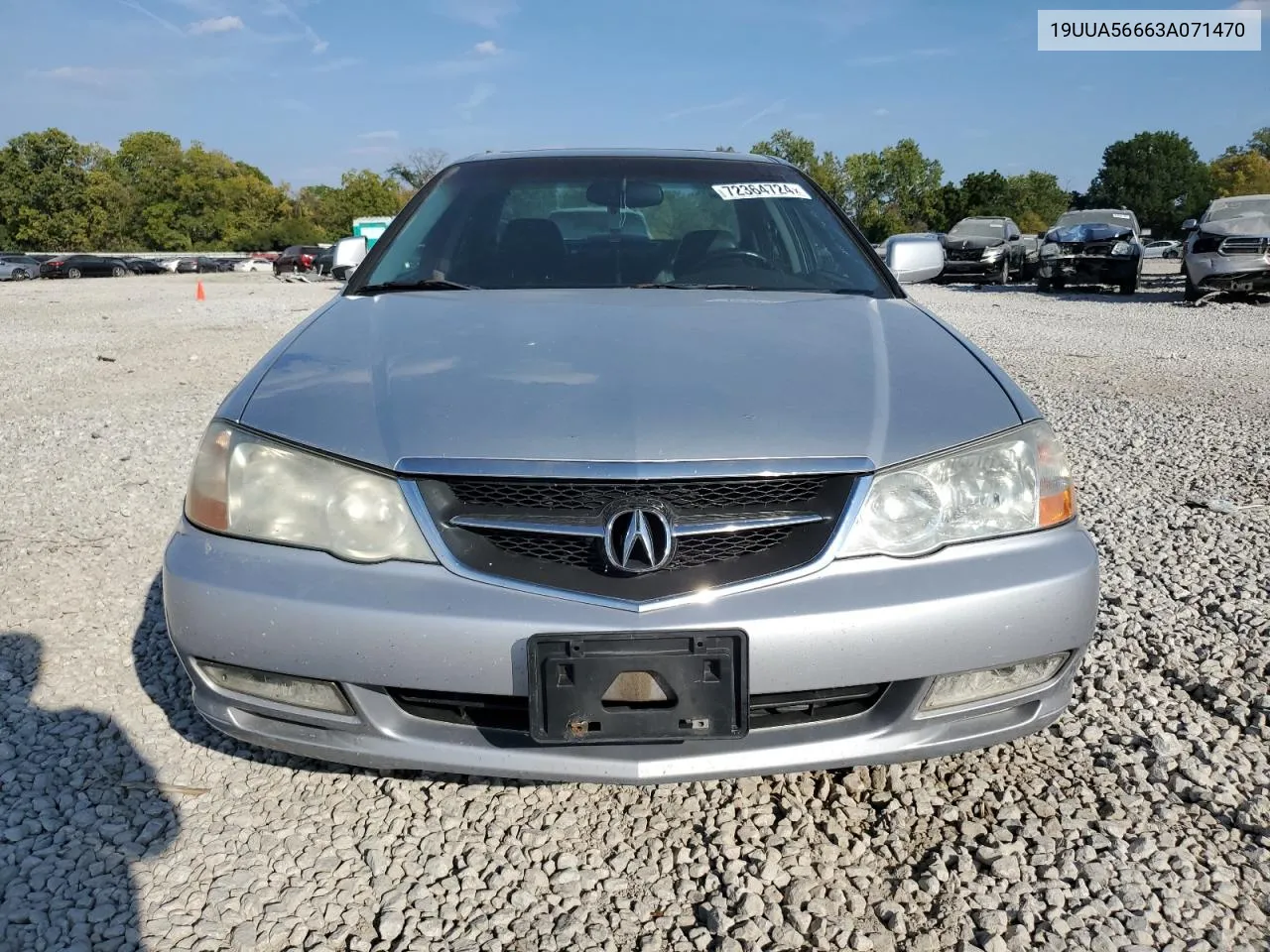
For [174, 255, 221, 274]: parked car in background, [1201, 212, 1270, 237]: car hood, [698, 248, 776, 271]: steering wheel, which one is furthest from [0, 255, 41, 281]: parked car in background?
[698, 248, 776, 271]: steering wheel

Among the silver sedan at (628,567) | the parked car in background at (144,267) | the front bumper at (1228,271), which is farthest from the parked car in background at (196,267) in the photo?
the silver sedan at (628,567)

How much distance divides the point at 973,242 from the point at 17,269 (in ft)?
119

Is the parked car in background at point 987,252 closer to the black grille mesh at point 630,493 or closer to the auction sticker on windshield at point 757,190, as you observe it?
the auction sticker on windshield at point 757,190

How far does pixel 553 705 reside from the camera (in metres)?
1.64

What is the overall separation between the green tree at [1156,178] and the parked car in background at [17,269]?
232ft

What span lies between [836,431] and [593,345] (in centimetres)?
62

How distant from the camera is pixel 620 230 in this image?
3.10 metres

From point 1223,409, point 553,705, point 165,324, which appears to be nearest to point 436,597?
point 553,705

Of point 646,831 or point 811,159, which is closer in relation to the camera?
point 646,831

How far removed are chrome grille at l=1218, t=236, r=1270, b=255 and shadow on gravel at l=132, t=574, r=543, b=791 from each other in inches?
574

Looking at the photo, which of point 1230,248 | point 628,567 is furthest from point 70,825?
point 1230,248

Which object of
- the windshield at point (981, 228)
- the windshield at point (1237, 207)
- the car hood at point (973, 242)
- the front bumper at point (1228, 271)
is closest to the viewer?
the front bumper at point (1228, 271)

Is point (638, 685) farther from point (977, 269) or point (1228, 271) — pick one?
point (977, 269)

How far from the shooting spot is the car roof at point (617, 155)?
11.0 ft
